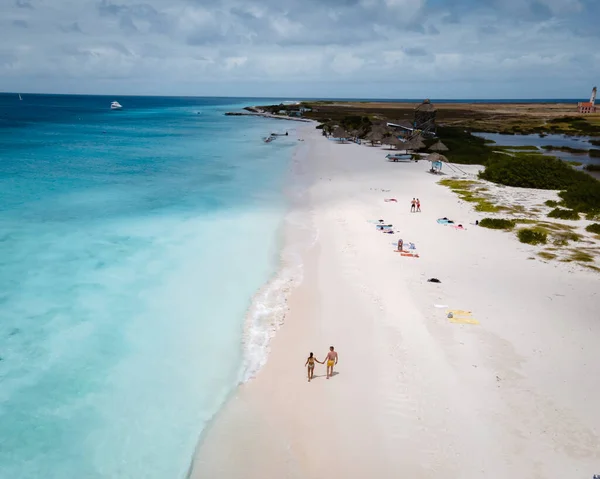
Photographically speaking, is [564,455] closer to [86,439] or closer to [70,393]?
[86,439]

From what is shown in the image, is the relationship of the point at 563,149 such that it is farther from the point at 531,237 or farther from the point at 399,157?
the point at 531,237

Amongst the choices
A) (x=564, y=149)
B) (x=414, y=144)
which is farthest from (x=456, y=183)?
(x=564, y=149)

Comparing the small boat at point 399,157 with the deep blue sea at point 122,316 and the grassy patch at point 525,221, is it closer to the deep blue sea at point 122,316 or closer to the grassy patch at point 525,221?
the deep blue sea at point 122,316

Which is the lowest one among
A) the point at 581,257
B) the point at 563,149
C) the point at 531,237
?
the point at 581,257

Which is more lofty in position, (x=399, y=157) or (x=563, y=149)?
(x=563, y=149)

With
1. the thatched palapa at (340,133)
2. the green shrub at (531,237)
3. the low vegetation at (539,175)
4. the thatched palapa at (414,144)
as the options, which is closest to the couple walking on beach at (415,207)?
the green shrub at (531,237)
